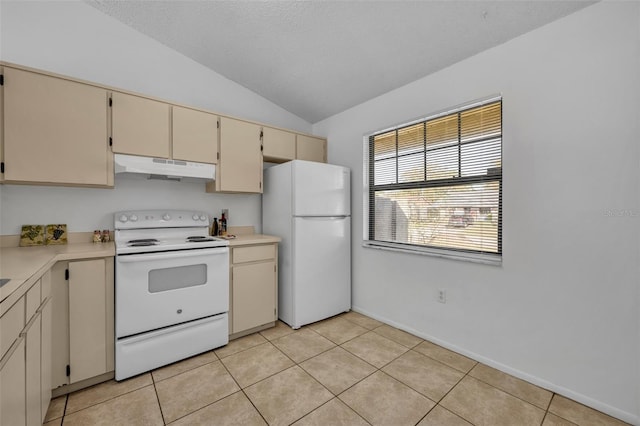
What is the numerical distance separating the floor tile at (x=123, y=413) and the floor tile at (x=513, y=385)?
83.7 inches

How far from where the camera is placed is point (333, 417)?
1604 millimetres

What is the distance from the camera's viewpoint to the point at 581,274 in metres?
1.73

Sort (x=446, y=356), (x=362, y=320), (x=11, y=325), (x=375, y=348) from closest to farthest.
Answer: (x=11, y=325) → (x=446, y=356) → (x=375, y=348) → (x=362, y=320)

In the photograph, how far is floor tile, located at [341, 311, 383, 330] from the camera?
288 centimetres

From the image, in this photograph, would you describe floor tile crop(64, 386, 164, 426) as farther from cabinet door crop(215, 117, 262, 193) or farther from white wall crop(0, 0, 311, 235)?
cabinet door crop(215, 117, 262, 193)

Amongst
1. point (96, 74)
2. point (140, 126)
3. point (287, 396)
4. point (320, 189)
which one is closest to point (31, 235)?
point (140, 126)

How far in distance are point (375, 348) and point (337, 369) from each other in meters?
0.47

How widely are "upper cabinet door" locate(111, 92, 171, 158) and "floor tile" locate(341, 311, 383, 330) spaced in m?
2.44

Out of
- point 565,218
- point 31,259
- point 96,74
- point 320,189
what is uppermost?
point 96,74

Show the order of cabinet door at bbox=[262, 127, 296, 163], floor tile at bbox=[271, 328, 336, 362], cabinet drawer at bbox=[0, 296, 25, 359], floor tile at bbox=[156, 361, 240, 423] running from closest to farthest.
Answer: cabinet drawer at bbox=[0, 296, 25, 359], floor tile at bbox=[156, 361, 240, 423], floor tile at bbox=[271, 328, 336, 362], cabinet door at bbox=[262, 127, 296, 163]

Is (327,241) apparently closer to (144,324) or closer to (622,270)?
(144,324)

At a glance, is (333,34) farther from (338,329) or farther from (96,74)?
(338,329)

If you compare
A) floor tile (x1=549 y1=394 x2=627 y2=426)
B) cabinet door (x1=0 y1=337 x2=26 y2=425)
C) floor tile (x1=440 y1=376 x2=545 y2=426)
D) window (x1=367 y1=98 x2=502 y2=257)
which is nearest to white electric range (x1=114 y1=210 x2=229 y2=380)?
cabinet door (x1=0 y1=337 x2=26 y2=425)

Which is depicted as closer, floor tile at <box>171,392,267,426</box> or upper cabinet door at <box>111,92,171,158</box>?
floor tile at <box>171,392,267,426</box>
